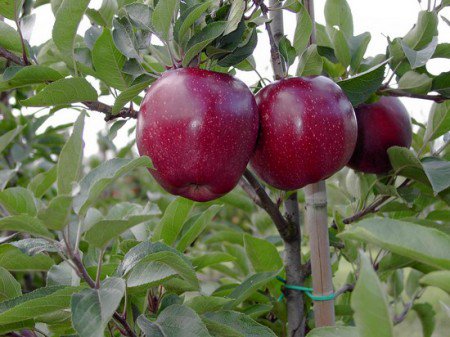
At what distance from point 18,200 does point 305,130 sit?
420 mm

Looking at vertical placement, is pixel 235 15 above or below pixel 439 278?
above

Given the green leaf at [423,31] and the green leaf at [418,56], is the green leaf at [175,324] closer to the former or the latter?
the green leaf at [418,56]

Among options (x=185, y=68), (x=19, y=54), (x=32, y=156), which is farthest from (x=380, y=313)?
(x=32, y=156)

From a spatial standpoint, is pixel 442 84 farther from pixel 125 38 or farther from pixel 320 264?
pixel 125 38

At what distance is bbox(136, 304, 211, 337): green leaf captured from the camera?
28.4 inches

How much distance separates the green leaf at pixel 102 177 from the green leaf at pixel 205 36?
216 millimetres

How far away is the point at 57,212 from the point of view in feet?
1.98

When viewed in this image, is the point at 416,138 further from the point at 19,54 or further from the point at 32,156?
the point at 32,156

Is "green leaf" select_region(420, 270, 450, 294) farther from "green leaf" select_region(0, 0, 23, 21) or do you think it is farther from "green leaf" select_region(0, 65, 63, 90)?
"green leaf" select_region(0, 0, 23, 21)

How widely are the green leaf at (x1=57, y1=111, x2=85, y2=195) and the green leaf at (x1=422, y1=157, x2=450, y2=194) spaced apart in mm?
522

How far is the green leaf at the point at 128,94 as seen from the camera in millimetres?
810

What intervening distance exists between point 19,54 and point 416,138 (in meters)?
0.85

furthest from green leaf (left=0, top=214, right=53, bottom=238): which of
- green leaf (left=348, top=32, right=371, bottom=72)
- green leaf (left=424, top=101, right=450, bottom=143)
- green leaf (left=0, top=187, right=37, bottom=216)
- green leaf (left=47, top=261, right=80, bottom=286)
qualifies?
green leaf (left=424, top=101, right=450, bottom=143)

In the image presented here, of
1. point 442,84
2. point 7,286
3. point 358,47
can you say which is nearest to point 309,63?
point 358,47
